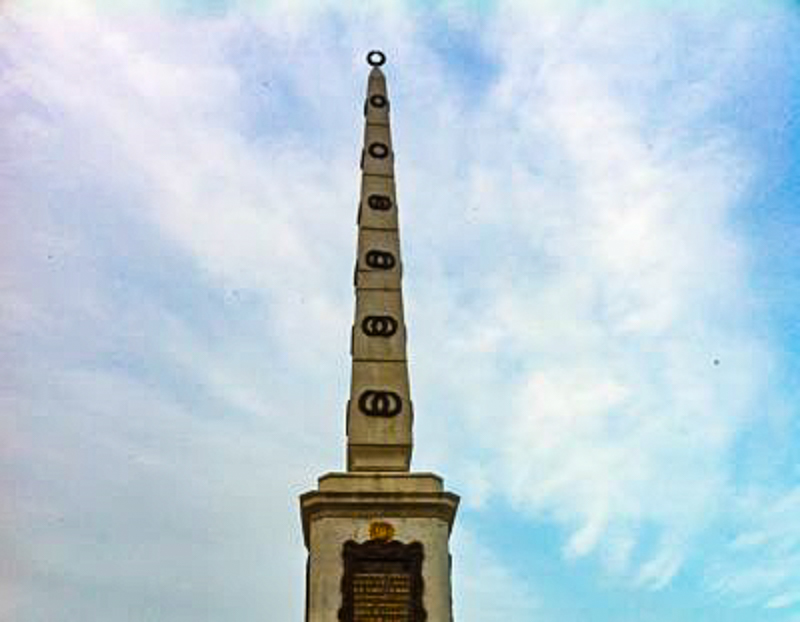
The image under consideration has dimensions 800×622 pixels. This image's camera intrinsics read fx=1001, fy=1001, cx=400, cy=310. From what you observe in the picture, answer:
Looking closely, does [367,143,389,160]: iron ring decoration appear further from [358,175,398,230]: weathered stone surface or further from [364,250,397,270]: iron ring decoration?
[364,250,397,270]: iron ring decoration

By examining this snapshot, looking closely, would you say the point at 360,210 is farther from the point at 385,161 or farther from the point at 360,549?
the point at 360,549

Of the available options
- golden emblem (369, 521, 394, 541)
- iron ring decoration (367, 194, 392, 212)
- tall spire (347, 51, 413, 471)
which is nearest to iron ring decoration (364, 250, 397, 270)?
tall spire (347, 51, 413, 471)

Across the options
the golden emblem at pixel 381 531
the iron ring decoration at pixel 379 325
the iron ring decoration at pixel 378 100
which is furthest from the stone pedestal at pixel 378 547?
the iron ring decoration at pixel 378 100

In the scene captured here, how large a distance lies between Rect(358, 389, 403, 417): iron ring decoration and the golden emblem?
1.99 m

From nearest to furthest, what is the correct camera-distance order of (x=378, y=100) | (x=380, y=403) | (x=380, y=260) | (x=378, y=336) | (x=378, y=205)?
(x=380, y=403), (x=378, y=336), (x=380, y=260), (x=378, y=205), (x=378, y=100)

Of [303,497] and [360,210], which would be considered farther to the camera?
[360,210]

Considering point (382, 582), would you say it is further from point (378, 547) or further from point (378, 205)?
point (378, 205)

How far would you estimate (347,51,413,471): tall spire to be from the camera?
1342 cm

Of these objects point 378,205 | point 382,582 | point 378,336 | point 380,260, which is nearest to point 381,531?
point 382,582

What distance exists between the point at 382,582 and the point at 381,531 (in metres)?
0.60

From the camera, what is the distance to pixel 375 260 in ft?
49.4

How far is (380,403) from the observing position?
1372 cm

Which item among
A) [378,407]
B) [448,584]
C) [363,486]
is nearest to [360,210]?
[378,407]

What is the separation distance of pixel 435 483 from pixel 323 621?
213 centimetres
